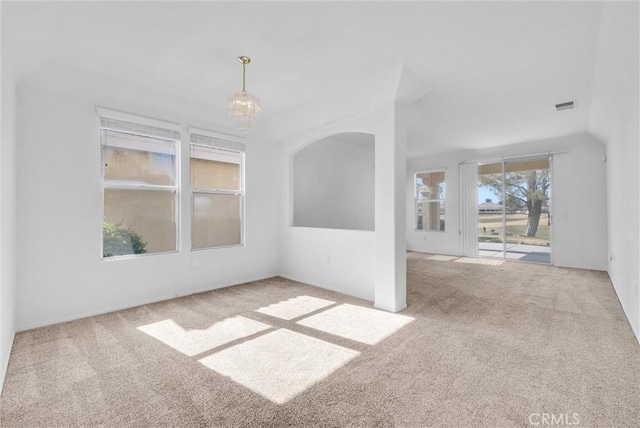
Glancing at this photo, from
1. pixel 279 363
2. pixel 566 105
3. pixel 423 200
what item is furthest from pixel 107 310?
pixel 423 200

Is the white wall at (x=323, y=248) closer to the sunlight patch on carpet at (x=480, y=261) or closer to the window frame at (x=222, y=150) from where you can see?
the window frame at (x=222, y=150)

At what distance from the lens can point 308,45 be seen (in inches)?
100

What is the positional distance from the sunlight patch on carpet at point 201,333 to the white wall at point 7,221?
960 millimetres

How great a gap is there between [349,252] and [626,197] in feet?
10.4

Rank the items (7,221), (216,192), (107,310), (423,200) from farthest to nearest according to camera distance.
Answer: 1. (423,200)
2. (216,192)
3. (107,310)
4. (7,221)

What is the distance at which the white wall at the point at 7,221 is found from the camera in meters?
2.09

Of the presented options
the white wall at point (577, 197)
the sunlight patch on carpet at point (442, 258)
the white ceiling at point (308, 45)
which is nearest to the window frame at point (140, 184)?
the white ceiling at point (308, 45)

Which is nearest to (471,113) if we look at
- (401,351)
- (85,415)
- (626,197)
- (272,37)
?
(626,197)

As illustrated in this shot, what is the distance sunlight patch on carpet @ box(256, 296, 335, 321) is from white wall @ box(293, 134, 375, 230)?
2.03 meters

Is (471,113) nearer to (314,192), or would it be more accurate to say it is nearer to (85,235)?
(314,192)

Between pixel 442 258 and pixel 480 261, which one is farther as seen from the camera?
pixel 442 258

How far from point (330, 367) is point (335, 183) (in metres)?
4.80

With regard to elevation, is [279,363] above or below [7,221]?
below

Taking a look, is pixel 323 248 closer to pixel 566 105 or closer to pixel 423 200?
pixel 566 105
